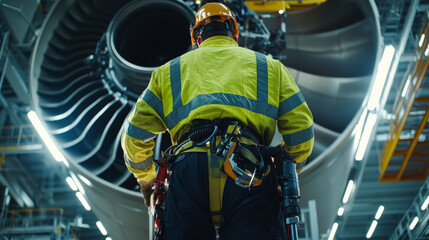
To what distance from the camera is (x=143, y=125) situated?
228cm

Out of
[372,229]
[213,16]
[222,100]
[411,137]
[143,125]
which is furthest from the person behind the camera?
[372,229]

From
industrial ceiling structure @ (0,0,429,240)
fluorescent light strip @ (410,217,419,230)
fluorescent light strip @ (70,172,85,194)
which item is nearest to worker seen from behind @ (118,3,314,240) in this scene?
industrial ceiling structure @ (0,0,429,240)

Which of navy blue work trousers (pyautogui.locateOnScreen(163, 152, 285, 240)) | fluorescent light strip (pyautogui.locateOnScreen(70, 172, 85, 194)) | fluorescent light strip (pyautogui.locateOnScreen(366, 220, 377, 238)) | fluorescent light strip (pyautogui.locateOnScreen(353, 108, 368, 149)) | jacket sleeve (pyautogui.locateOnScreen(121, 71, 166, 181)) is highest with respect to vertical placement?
fluorescent light strip (pyautogui.locateOnScreen(366, 220, 377, 238))

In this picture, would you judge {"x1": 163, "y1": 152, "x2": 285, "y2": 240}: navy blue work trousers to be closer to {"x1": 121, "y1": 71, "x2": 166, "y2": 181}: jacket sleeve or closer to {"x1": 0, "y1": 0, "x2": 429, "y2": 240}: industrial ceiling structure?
{"x1": 121, "y1": 71, "x2": 166, "y2": 181}: jacket sleeve

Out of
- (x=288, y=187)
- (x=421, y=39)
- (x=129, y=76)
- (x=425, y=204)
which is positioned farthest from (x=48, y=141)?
(x=425, y=204)

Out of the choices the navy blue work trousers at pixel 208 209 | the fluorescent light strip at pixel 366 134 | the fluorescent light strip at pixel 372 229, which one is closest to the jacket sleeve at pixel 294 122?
the navy blue work trousers at pixel 208 209

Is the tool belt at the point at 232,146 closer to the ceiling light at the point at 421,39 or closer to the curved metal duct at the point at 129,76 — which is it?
the curved metal duct at the point at 129,76

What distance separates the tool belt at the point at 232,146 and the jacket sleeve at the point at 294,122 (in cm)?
15

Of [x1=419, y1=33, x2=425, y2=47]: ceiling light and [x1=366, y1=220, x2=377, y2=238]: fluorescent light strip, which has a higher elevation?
[x1=419, y1=33, x2=425, y2=47]: ceiling light

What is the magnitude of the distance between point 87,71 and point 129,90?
1.66ft

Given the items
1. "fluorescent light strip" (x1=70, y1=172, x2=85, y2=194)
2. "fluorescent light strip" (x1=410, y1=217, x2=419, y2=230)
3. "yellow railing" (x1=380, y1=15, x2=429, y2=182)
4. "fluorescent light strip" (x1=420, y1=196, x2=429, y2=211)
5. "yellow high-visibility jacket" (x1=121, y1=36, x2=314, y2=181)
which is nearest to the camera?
"yellow high-visibility jacket" (x1=121, y1=36, x2=314, y2=181)

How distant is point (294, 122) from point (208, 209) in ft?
1.80

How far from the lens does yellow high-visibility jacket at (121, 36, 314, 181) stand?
7.13 ft

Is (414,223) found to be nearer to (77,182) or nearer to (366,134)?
(366,134)
